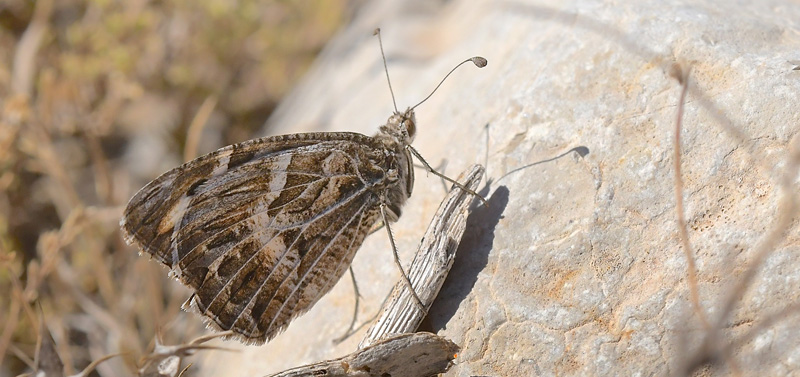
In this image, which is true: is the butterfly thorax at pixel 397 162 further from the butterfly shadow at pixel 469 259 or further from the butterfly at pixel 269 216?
the butterfly shadow at pixel 469 259

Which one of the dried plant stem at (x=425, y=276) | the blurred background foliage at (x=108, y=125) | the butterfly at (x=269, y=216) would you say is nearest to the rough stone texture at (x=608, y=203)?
the dried plant stem at (x=425, y=276)

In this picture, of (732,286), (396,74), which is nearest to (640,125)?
(732,286)

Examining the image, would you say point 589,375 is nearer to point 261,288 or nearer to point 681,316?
point 681,316

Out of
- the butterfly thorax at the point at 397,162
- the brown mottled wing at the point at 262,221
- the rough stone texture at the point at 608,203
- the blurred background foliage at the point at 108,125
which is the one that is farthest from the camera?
the blurred background foliage at the point at 108,125

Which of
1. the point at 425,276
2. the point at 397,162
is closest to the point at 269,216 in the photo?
the point at 397,162

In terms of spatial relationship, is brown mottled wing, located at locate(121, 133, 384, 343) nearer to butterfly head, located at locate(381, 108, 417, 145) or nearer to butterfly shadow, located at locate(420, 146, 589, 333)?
butterfly head, located at locate(381, 108, 417, 145)

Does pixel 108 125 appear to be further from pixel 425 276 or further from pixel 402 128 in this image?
pixel 425 276
